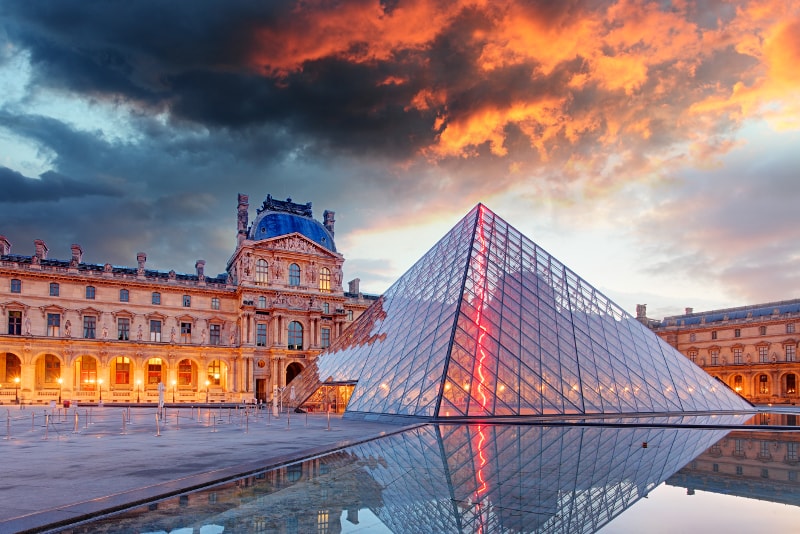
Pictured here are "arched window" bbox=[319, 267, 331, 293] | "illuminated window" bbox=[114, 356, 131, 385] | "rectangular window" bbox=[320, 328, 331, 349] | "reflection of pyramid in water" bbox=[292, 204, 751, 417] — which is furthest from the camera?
"arched window" bbox=[319, 267, 331, 293]

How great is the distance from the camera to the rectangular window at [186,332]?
5794 centimetres

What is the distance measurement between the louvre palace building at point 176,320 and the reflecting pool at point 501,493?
153 feet

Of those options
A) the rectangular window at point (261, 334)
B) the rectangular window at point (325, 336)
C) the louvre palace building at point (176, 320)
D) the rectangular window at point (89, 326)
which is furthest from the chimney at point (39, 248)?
the rectangular window at point (325, 336)

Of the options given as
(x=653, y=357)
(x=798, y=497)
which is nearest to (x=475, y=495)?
(x=798, y=497)

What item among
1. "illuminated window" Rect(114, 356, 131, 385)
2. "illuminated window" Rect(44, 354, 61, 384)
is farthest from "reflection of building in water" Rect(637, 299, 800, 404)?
"illuminated window" Rect(44, 354, 61, 384)

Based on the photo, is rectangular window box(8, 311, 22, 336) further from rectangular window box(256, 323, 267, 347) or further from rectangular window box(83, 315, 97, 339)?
rectangular window box(256, 323, 267, 347)

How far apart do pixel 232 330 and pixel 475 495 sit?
2169 inches

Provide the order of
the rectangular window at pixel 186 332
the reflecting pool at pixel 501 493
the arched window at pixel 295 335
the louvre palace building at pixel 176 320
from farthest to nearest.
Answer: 1. the arched window at pixel 295 335
2. the rectangular window at pixel 186 332
3. the louvre palace building at pixel 176 320
4. the reflecting pool at pixel 501 493

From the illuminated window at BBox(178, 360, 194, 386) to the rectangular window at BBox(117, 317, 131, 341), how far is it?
18.5ft

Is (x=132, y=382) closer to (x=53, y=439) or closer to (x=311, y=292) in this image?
(x=311, y=292)

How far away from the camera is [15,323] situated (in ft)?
165

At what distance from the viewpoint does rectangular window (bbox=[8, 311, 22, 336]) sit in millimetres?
50094

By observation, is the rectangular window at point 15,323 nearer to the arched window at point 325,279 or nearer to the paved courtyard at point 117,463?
the arched window at point 325,279

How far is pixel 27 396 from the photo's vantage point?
48.2m
